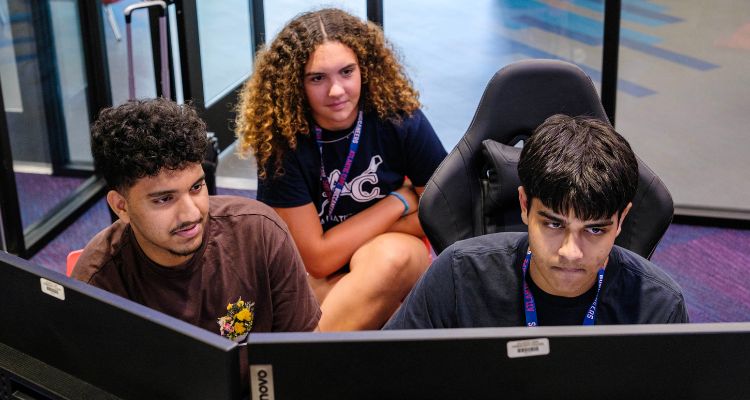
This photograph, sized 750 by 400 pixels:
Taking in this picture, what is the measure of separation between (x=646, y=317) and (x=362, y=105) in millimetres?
1094

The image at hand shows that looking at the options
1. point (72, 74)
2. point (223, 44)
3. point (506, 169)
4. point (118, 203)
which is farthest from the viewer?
point (223, 44)

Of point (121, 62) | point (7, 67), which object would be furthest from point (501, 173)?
point (121, 62)

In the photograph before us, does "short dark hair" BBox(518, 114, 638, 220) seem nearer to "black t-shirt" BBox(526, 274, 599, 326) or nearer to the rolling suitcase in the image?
"black t-shirt" BBox(526, 274, 599, 326)

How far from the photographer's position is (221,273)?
1.89 metres

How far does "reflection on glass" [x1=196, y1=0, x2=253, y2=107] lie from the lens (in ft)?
13.7

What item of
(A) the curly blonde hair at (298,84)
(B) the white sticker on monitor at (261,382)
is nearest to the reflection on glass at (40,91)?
(A) the curly blonde hair at (298,84)

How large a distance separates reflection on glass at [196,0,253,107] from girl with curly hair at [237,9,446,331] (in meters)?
1.65

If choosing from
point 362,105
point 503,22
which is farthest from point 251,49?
point 362,105

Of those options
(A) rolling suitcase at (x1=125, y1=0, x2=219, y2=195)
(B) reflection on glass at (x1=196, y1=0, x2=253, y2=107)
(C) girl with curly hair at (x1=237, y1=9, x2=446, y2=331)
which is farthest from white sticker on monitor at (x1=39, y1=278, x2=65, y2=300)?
(B) reflection on glass at (x1=196, y1=0, x2=253, y2=107)

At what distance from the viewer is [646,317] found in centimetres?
169

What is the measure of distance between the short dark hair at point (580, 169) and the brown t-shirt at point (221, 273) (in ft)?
1.70

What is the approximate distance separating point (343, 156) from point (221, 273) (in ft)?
2.33

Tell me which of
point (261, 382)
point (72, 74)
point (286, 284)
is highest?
point (261, 382)

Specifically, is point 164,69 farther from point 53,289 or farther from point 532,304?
point 53,289
